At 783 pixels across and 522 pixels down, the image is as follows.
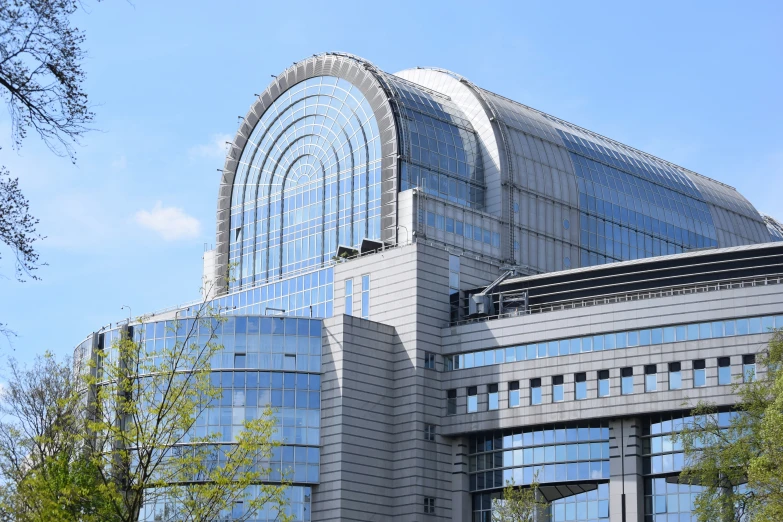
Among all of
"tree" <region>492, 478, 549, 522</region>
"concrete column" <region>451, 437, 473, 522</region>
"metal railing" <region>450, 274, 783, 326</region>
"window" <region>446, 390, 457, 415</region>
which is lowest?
"tree" <region>492, 478, 549, 522</region>

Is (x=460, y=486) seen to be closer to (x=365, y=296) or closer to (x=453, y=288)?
(x=453, y=288)

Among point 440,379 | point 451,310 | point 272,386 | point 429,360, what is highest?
point 451,310

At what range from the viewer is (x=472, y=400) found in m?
105

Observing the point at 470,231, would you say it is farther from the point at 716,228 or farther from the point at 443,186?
the point at 716,228

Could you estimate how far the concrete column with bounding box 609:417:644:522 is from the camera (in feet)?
314

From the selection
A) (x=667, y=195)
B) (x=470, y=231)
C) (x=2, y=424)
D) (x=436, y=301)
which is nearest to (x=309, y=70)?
(x=470, y=231)

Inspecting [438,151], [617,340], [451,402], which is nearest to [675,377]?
[617,340]

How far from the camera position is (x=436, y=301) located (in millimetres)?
108188

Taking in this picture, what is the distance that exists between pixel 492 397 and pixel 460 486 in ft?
25.8

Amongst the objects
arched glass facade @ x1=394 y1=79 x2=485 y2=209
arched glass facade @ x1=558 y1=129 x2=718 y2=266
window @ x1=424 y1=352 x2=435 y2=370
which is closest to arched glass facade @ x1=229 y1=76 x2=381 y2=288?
arched glass facade @ x1=394 y1=79 x2=485 y2=209

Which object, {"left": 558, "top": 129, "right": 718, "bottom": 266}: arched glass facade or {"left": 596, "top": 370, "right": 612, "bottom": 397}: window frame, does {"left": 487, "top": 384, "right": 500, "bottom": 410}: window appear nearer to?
{"left": 596, "top": 370, "right": 612, "bottom": 397}: window frame

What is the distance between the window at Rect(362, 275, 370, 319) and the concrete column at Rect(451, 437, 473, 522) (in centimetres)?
1354

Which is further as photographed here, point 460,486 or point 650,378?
point 460,486

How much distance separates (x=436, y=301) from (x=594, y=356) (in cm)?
1559
